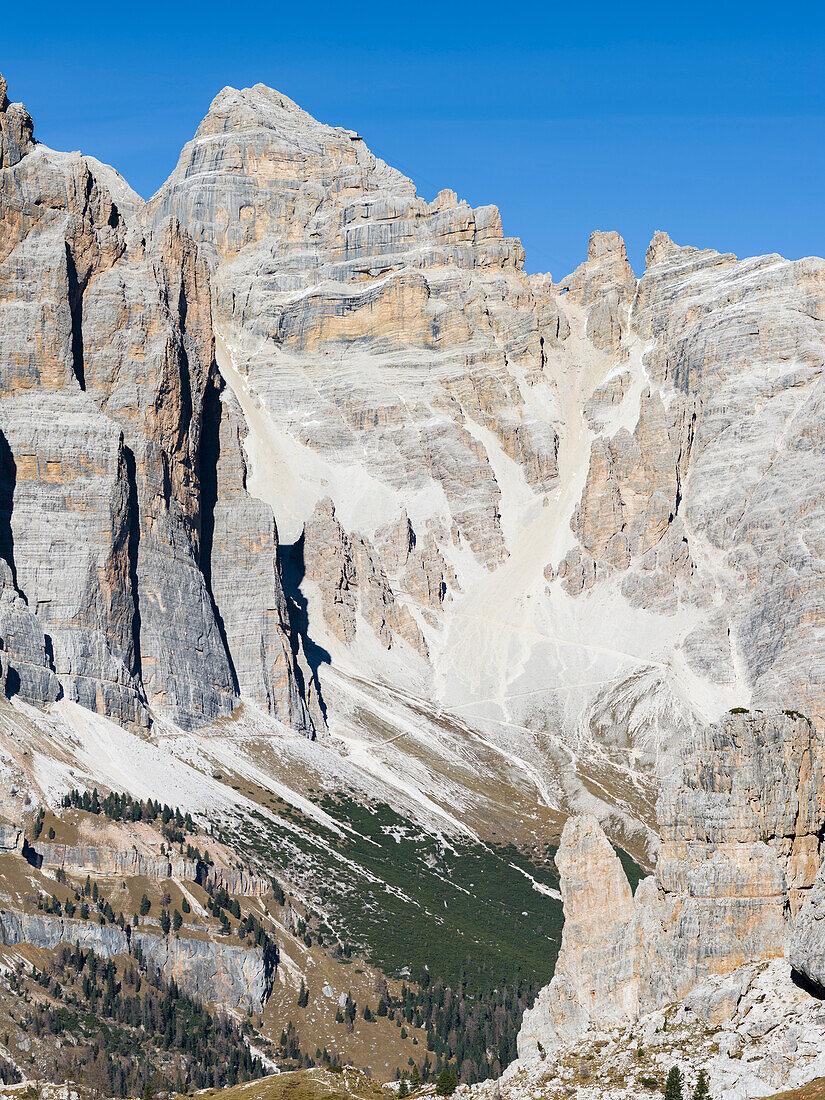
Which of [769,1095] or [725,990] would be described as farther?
[725,990]

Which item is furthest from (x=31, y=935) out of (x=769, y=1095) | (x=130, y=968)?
(x=769, y=1095)

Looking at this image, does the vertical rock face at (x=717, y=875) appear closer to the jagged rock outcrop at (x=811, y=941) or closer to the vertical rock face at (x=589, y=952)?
the vertical rock face at (x=589, y=952)

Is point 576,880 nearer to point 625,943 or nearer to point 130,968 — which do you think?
point 625,943

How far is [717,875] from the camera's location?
78.2 metres

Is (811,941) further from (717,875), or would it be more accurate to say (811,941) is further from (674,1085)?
(717,875)

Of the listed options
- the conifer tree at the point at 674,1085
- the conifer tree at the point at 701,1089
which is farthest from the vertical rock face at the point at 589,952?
the conifer tree at the point at 701,1089

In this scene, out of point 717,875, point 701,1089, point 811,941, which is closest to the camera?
point 811,941

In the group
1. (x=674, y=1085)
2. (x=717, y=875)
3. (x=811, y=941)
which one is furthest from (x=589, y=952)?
(x=811, y=941)

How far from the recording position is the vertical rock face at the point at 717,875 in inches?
3014

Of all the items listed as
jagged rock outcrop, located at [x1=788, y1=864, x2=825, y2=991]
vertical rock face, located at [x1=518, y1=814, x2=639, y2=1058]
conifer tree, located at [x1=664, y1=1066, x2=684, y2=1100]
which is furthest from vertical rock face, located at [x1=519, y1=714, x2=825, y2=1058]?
conifer tree, located at [x1=664, y1=1066, x2=684, y2=1100]

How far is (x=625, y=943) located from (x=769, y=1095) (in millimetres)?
19662

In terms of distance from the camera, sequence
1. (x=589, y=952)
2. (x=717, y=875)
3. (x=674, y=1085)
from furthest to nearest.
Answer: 1. (x=589, y=952)
2. (x=717, y=875)
3. (x=674, y=1085)

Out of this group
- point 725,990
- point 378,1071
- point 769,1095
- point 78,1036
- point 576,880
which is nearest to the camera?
point 769,1095

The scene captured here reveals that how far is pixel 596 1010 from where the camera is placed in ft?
273
